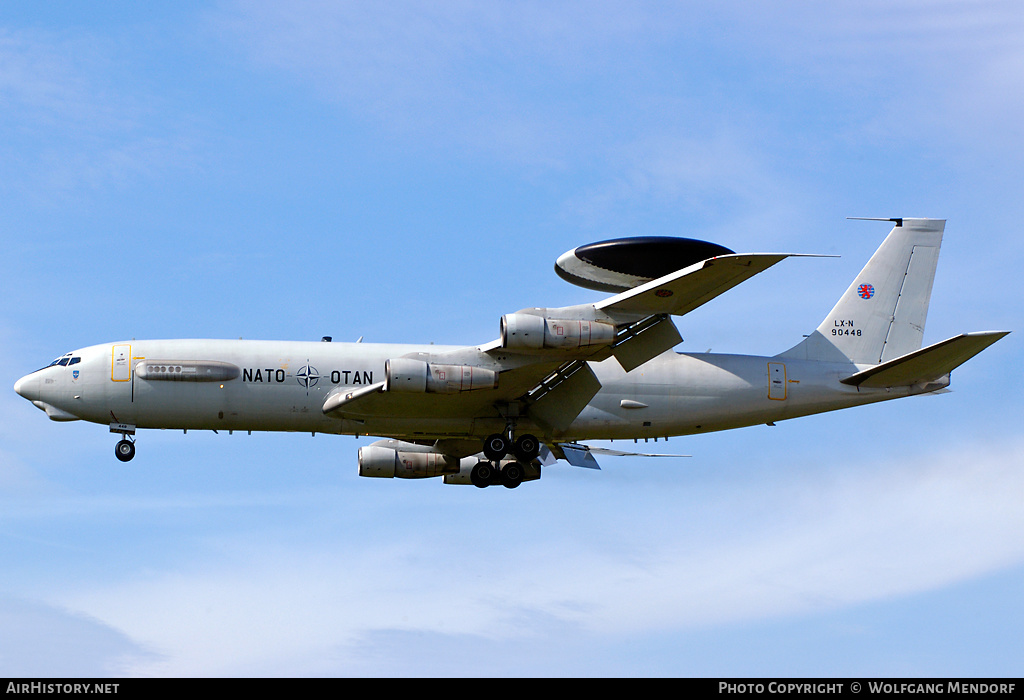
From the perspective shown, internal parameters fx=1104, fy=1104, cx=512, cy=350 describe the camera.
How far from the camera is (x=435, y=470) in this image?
48.1 meters

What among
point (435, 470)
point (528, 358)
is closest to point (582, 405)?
point (528, 358)

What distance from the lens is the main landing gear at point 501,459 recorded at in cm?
3950

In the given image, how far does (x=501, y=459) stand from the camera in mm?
39750

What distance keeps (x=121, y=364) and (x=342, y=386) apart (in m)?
8.02

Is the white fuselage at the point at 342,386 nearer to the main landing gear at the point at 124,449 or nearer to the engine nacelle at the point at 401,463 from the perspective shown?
the main landing gear at the point at 124,449

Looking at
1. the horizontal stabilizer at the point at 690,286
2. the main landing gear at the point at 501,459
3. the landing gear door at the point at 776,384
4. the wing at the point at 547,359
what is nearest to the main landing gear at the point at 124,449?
the wing at the point at 547,359

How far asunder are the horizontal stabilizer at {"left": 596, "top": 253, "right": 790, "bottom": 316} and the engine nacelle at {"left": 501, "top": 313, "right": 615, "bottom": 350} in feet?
2.38

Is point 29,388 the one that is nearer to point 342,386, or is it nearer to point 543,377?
point 342,386

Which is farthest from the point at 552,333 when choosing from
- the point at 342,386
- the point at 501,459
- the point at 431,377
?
the point at 342,386

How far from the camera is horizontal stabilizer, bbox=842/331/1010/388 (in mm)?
37000

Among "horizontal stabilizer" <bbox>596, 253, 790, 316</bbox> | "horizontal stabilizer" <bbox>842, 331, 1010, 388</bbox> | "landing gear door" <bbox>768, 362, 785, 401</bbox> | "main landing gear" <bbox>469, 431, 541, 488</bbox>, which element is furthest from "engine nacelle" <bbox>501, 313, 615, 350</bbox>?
"horizontal stabilizer" <bbox>842, 331, 1010, 388</bbox>

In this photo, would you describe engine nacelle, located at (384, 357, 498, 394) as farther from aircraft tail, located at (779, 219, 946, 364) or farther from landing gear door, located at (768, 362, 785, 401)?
aircraft tail, located at (779, 219, 946, 364)

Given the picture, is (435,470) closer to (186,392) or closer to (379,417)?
(379,417)

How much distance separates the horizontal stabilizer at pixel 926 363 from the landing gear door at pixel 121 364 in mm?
26824
